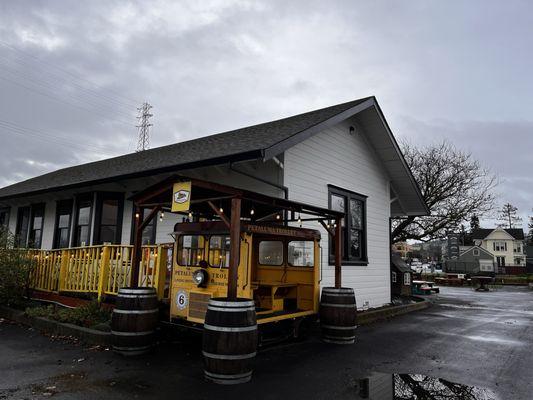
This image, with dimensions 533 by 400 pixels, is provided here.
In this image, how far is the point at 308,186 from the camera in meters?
10.2

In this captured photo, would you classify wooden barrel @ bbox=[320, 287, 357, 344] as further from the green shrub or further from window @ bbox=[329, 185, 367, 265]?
the green shrub

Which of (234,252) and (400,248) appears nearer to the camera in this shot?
(234,252)

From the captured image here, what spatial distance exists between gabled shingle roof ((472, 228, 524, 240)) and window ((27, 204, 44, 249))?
80.8 m

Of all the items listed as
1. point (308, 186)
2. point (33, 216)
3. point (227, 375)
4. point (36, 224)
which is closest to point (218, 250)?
point (227, 375)

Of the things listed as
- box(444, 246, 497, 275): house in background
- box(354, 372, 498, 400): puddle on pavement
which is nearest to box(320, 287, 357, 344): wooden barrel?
box(354, 372, 498, 400): puddle on pavement

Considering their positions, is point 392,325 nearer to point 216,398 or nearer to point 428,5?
point 216,398

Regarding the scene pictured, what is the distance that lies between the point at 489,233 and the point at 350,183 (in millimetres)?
77901

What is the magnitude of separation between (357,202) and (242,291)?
726cm

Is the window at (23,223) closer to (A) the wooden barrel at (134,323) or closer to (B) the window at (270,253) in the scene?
(A) the wooden barrel at (134,323)

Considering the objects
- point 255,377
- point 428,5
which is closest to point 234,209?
point 255,377

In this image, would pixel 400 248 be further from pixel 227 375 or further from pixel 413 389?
pixel 227 375

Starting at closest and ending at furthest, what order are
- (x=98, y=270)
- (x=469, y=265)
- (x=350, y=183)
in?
(x=98, y=270) → (x=350, y=183) → (x=469, y=265)

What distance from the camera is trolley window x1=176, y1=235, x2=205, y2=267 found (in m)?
7.00

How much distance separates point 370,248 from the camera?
12859 millimetres
